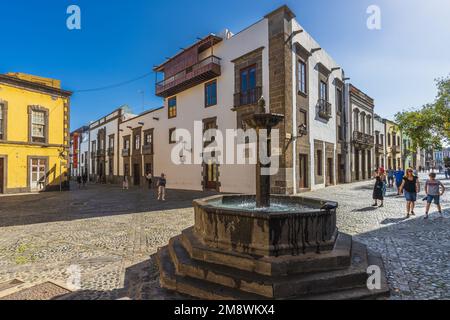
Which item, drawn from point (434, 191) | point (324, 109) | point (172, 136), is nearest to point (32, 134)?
point (172, 136)

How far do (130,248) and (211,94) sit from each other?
1410cm

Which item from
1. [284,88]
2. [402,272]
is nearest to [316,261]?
[402,272]

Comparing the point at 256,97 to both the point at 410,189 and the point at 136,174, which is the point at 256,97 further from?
the point at 136,174

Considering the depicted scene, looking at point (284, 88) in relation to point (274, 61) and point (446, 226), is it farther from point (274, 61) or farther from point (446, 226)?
point (446, 226)

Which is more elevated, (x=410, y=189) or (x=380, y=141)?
(x=380, y=141)

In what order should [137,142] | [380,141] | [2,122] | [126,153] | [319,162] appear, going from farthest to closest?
[380,141] → [126,153] → [137,142] → [319,162] → [2,122]

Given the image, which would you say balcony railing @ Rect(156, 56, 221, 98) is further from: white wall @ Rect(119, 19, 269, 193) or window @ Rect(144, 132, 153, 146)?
window @ Rect(144, 132, 153, 146)

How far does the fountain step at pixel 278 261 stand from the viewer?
10.1 feet

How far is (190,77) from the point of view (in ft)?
59.3

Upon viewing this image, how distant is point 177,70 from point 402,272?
1978 cm

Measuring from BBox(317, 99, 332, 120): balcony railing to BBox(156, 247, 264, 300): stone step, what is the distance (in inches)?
636

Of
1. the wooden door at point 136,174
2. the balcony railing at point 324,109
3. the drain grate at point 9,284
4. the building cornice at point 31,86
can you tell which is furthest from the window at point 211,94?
the drain grate at point 9,284

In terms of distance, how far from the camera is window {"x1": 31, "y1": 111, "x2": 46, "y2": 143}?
17656 mm
